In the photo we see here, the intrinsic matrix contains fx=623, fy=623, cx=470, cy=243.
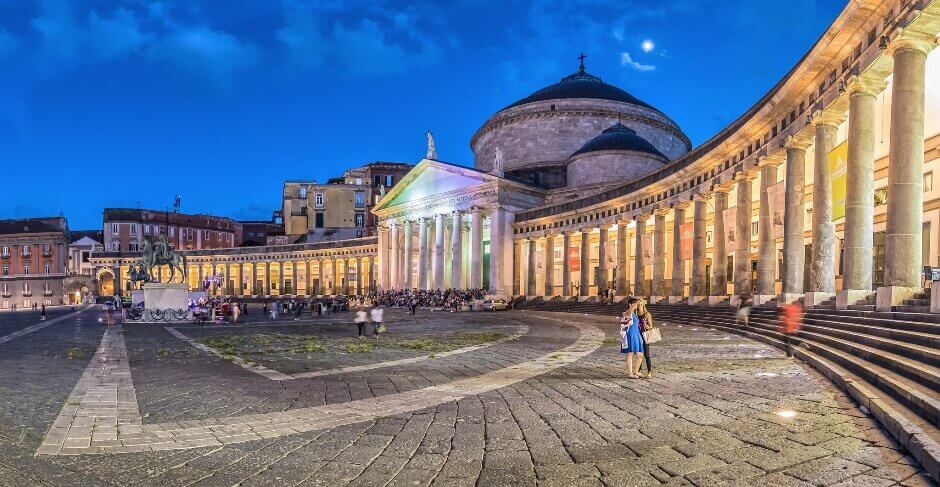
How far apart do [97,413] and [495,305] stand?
42.7 meters

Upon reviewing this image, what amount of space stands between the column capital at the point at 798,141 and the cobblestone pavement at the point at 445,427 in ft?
42.0

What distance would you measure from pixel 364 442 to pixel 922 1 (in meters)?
15.7

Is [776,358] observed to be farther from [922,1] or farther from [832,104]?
[832,104]

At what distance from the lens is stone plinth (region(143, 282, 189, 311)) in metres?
35.2

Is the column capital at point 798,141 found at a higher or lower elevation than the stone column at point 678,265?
higher

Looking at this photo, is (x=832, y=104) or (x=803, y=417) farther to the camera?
(x=832, y=104)

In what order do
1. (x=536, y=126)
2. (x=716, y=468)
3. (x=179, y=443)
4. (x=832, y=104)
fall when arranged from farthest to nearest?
(x=536, y=126) < (x=832, y=104) < (x=179, y=443) < (x=716, y=468)

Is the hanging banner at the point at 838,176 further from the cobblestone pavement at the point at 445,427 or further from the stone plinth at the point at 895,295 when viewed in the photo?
the cobblestone pavement at the point at 445,427

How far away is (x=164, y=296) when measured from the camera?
1401 inches

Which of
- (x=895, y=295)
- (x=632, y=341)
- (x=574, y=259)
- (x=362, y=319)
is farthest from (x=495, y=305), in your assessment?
(x=632, y=341)

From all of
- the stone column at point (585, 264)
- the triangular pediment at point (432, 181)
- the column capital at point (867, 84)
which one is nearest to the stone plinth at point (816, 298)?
the column capital at point (867, 84)

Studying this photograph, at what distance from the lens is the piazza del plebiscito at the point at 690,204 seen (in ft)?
54.1

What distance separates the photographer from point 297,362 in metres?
14.3

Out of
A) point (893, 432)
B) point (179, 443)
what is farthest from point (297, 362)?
point (893, 432)
